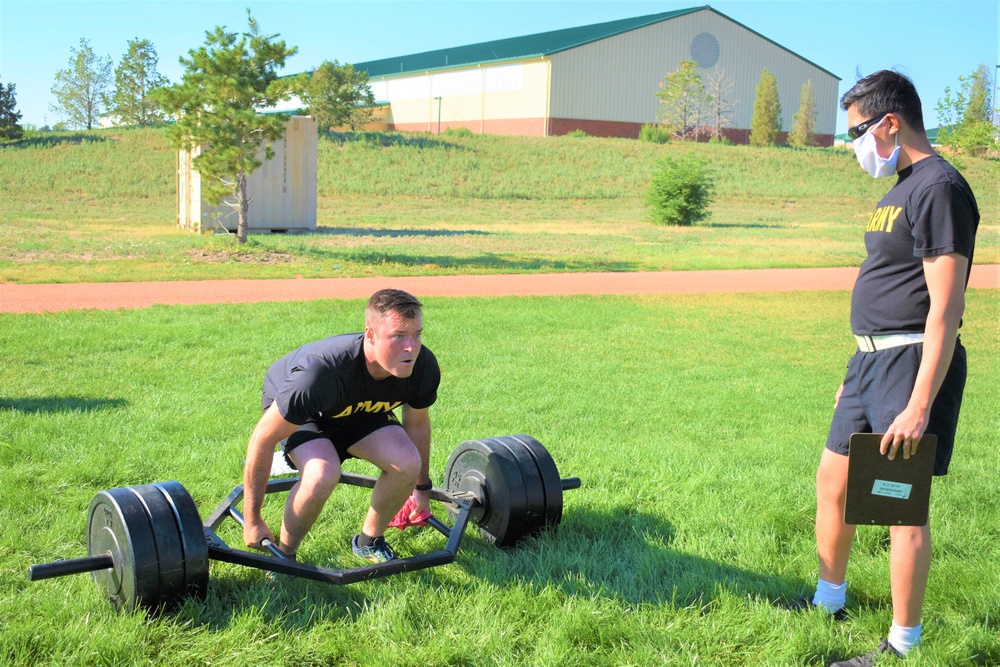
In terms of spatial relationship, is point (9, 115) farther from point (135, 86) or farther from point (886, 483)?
point (886, 483)

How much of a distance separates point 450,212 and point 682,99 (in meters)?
37.1

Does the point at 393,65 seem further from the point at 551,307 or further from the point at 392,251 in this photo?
the point at 551,307

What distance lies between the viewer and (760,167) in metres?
50.4

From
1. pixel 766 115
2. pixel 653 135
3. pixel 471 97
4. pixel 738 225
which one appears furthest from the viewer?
pixel 471 97

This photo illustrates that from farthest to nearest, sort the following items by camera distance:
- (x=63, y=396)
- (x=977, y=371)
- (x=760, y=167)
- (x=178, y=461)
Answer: (x=760, y=167) < (x=977, y=371) < (x=63, y=396) < (x=178, y=461)

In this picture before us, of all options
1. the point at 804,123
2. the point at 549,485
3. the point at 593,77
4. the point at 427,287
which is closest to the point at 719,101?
the point at 804,123

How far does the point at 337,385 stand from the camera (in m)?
3.76

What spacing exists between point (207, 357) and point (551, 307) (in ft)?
16.9

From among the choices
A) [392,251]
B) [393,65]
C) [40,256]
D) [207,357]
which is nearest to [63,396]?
[207,357]

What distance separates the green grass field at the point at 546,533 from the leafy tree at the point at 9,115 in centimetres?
3631

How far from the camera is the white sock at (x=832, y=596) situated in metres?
3.66

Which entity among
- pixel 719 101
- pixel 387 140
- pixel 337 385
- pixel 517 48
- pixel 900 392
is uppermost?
pixel 517 48

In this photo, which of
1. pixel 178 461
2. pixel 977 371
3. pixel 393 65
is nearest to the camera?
pixel 178 461

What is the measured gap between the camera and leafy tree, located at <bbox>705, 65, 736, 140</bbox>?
6825cm
